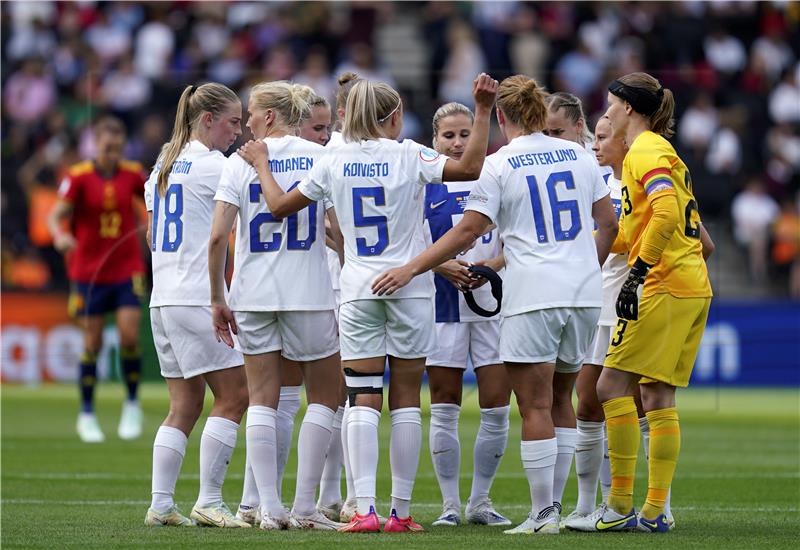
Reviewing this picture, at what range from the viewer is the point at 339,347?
27.0 feet

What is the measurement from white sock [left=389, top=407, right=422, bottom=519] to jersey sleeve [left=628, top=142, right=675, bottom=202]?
68.9 inches

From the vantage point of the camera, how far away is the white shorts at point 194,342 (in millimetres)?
8266

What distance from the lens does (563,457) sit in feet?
26.9

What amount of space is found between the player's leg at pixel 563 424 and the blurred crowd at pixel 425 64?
47.4ft

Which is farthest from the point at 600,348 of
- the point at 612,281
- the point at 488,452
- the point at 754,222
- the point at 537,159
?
the point at 754,222

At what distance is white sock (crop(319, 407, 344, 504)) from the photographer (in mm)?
9047

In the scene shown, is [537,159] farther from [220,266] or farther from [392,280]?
[220,266]

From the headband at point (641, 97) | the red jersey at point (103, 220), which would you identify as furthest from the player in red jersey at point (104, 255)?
the headband at point (641, 97)

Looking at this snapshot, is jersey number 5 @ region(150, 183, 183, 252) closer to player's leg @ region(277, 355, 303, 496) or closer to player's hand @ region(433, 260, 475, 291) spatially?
player's leg @ region(277, 355, 303, 496)

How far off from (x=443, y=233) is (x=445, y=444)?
1.31 meters

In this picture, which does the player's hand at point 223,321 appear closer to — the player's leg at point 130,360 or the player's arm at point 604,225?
the player's arm at point 604,225

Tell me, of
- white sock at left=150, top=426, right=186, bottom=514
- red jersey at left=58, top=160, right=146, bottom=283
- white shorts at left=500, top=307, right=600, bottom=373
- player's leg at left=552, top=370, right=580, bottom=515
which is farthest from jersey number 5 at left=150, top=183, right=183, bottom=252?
red jersey at left=58, top=160, right=146, bottom=283

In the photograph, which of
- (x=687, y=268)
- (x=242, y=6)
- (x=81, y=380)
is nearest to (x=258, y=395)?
(x=687, y=268)

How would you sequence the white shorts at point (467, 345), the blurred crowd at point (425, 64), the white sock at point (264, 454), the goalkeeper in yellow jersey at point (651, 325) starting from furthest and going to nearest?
the blurred crowd at point (425, 64)
the white shorts at point (467, 345)
the white sock at point (264, 454)
the goalkeeper in yellow jersey at point (651, 325)
